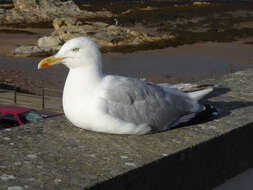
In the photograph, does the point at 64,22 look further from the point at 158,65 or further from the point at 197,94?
the point at 197,94

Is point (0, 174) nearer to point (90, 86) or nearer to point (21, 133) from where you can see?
point (21, 133)

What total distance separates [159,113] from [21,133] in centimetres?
93

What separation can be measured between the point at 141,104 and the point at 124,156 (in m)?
0.55

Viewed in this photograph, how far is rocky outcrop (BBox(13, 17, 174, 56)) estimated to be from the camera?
3645cm

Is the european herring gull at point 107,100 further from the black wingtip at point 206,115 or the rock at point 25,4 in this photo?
the rock at point 25,4

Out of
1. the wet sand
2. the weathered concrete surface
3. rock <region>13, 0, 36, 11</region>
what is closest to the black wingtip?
the weathered concrete surface

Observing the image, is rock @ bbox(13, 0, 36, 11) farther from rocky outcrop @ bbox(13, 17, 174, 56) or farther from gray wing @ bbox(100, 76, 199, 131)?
gray wing @ bbox(100, 76, 199, 131)

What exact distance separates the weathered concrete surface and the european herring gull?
82 mm

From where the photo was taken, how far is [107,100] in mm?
3088

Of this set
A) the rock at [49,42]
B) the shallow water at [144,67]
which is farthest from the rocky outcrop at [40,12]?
the shallow water at [144,67]

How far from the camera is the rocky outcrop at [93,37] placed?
3645 cm

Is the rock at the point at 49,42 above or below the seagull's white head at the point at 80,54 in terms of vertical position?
below

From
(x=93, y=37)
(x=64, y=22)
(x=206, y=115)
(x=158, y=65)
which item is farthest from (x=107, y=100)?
(x=64, y=22)

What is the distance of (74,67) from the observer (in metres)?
3.28
